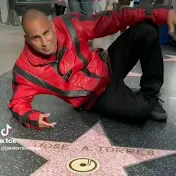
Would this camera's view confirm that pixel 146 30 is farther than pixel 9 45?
No

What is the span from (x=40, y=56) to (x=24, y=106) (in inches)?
7.4

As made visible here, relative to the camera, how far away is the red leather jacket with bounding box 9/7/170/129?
1126 mm

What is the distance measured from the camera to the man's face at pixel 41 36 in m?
1.06

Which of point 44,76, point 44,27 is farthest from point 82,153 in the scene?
point 44,27

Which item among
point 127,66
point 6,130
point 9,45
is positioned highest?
point 127,66

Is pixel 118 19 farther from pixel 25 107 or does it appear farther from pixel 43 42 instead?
pixel 25 107

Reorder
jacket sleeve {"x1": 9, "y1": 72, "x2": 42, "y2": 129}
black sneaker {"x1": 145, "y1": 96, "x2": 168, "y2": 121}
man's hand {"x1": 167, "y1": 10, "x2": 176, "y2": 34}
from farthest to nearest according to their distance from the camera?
1. black sneaker {"x1": 145, "y1": 96, "x2": 168, "y2": 121}
2. jacket sleeve {"x1": 9, "y1": 72, "x2": 42, "y2": 129}
3. man's hand {"x1": 167, "y1": 10, "x2": 176, "y2": 34}

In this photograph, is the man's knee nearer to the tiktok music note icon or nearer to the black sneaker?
the black sneaker

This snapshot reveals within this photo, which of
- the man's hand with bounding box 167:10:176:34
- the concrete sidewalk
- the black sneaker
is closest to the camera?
the man's hand with bounding box 167:10:176:34

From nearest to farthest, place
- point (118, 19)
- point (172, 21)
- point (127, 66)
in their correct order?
point (172, 21)
point (118, 19)
point (127, 66)

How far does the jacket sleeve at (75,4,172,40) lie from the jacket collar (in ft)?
0.29

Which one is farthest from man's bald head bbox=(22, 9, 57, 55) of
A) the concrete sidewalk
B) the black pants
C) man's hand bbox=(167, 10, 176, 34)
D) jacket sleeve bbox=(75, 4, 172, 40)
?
→ the concrete sidewalk

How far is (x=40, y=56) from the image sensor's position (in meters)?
1.15

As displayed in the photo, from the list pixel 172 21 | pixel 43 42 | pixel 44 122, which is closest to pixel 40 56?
pixel 43 42
